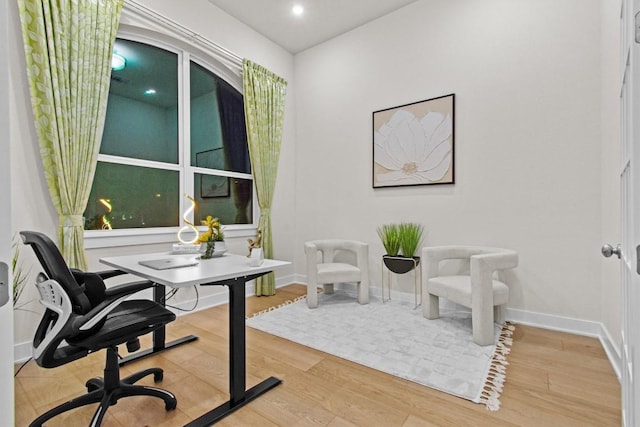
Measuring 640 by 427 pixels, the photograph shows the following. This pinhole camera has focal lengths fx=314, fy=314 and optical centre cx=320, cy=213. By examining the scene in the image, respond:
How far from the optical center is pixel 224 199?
12.2ft

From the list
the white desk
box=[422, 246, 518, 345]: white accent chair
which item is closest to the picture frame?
the white desk

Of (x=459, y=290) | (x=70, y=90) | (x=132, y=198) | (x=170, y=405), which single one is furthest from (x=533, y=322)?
(x=70, y=90)

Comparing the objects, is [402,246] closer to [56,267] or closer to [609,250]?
[609,250]

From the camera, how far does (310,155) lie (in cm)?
424

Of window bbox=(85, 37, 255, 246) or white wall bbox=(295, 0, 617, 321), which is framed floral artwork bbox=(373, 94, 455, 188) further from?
window bbox=(85, 37, 255, 246)

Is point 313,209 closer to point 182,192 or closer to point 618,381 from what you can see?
point 182,192

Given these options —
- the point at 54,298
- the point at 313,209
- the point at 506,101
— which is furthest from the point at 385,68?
the point at 54,298

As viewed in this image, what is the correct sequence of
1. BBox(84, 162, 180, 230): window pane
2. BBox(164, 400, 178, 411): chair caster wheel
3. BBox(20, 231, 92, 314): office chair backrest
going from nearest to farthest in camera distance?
BBox(20, 231, 92, 314): office chair backrest
BBox(164, 400, 178, 411): chair caster wheel
BBox(84, 162, 180, 230): window pane

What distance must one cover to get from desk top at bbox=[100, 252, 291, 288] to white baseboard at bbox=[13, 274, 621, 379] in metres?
0.66

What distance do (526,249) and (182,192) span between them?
330 centimetres

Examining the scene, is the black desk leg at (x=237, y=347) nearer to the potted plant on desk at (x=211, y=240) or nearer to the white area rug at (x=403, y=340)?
the potted plant on desk at (x=211, y=240)

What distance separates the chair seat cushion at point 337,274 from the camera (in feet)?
10.5

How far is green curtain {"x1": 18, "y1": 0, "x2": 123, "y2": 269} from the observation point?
217 centimetres

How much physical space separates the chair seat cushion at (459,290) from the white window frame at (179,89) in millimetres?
2212
